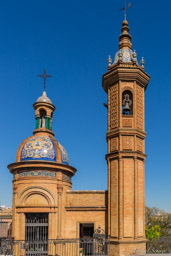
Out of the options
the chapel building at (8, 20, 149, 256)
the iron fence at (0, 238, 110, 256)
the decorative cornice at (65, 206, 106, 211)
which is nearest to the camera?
the chapel building at (8, 20, 149, 256)

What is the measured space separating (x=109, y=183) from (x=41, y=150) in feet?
15.2

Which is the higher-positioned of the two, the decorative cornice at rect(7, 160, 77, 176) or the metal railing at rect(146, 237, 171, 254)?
the decorative cornice at rect(7, 160, 77, 176)

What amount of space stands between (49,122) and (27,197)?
586cm

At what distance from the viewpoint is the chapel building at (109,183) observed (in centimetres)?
1662

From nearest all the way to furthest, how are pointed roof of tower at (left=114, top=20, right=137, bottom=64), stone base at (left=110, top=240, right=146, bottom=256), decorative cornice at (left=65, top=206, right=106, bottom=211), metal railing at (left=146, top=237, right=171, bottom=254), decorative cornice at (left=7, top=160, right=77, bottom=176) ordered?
stone base at (left=110, top=240, right=146, bottom=256) → metal railing at (left=146, top=237, right=171, bottom=254) → decorative cornice at (left=65, top=206, right=106, bottom=211) → decorative cornice at (left=7, top=160, right=77, bottom=176) → pointed roof of tower at (left=114, top=20, right=137, bottom=64)

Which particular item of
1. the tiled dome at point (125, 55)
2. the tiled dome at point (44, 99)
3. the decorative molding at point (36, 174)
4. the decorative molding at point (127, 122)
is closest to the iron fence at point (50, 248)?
the decorative molding at point (36, 174)

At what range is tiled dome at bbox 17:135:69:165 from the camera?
61.7 ft

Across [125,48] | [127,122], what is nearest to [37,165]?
[127,122]

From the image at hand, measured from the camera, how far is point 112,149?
17.5 m

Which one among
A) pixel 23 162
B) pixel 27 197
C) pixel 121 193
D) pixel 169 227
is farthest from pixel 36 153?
pixel 169 227

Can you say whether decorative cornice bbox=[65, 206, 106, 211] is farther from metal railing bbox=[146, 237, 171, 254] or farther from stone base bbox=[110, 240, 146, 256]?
metal railing bbox=[146, 237, 171, 254]

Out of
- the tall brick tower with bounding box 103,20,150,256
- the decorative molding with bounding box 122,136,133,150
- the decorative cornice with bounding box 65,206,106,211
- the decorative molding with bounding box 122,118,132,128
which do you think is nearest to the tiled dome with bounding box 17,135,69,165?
the decorative cornice with bounding box 65,206,106,211

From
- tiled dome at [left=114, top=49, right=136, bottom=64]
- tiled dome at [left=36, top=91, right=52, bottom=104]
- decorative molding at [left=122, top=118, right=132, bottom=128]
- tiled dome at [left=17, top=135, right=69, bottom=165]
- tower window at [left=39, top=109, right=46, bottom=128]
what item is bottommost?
tiled dome at [left=17, top=135, right=69, bottom=165]

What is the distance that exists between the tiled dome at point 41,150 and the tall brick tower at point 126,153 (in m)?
3.35
